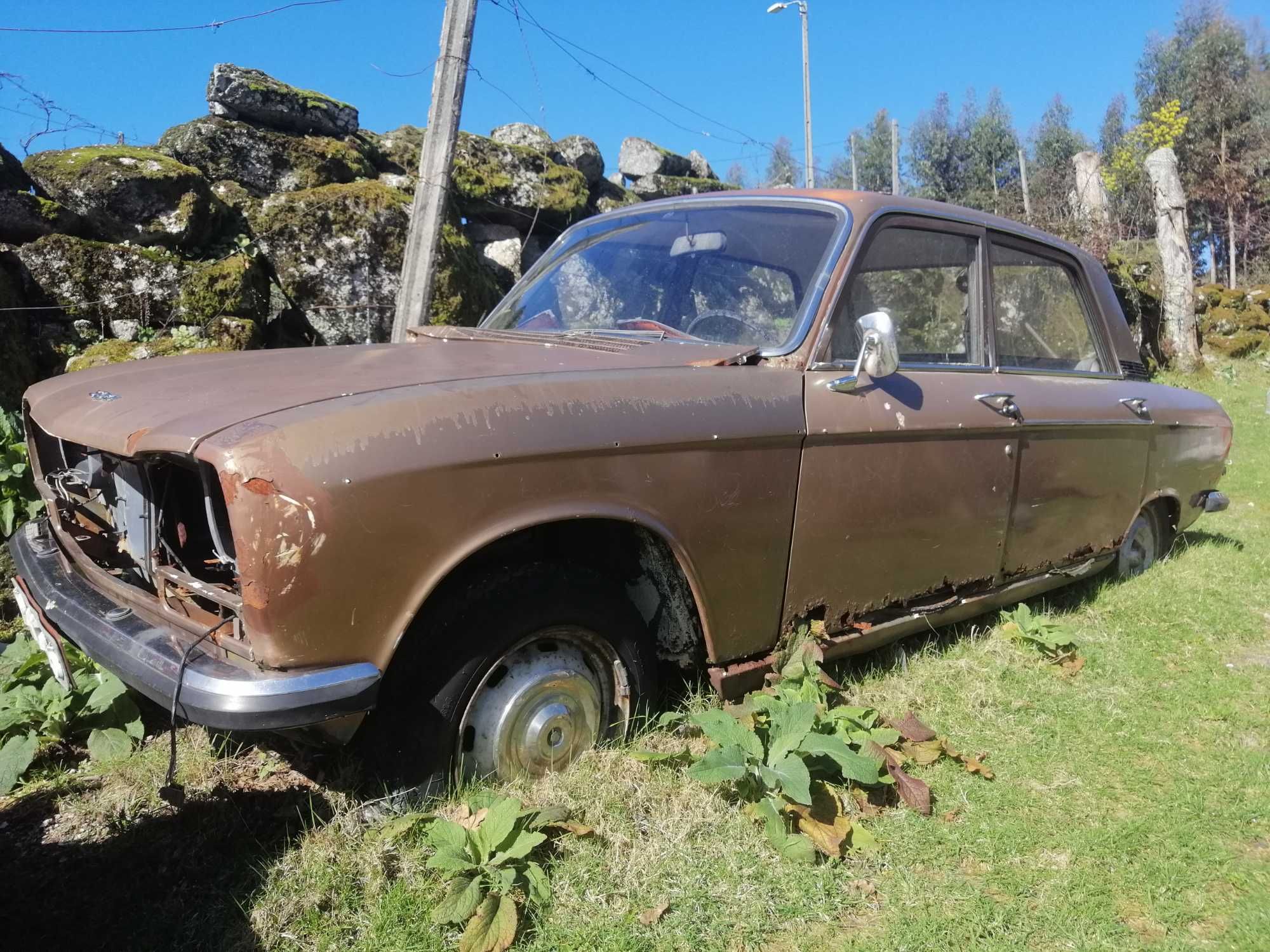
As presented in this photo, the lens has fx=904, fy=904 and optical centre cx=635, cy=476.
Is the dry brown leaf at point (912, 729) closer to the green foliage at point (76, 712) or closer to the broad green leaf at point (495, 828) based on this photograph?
the broad green leaf at point (495, 828)

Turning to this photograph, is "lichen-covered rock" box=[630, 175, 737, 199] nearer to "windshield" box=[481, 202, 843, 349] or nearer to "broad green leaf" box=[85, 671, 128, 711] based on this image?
"windshield" box=[481, 202, 843, 349]

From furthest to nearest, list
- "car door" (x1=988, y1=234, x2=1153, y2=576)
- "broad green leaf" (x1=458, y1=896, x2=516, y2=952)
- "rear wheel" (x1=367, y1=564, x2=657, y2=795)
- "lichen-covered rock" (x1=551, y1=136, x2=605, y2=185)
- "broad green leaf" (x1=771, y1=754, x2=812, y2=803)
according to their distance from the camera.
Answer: "lichen-covered rock" (x1=551, y1=136, x2=605, y2=185)
"car door" (x1=988, y1=234, x2=1153, y2=576)
"broad green leaf" (x1=771, y1=754, x2=812, y2=803)
"rear wheel" (x1=367, y1=564, x2=657, y2=795)
"broad green leaf" (x1=458, y1=896, x2=516, y2=952)

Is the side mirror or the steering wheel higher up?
the steering wheel

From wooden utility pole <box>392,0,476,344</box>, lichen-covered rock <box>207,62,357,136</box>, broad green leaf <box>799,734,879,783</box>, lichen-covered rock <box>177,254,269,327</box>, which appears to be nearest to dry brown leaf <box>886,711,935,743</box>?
broad green leaf <box>799,734,879,783</box>

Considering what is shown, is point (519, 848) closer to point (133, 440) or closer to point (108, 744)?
point (133, 440)

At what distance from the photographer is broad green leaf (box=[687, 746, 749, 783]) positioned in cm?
230

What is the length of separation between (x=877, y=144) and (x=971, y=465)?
4383 centimetres

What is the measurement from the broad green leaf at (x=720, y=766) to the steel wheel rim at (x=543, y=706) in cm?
32

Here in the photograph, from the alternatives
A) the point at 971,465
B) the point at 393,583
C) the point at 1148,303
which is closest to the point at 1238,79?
the point at 1148,303

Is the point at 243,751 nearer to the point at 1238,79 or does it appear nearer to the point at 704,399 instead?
the point at 704,399

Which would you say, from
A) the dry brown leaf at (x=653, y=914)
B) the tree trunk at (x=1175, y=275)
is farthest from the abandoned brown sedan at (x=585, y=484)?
the tree trunk at (x=1175, y=275)

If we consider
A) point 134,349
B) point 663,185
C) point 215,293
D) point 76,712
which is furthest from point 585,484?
point 663,185

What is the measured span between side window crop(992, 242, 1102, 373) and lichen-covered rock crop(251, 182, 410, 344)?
4846mm

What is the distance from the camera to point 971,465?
10.6 feet
